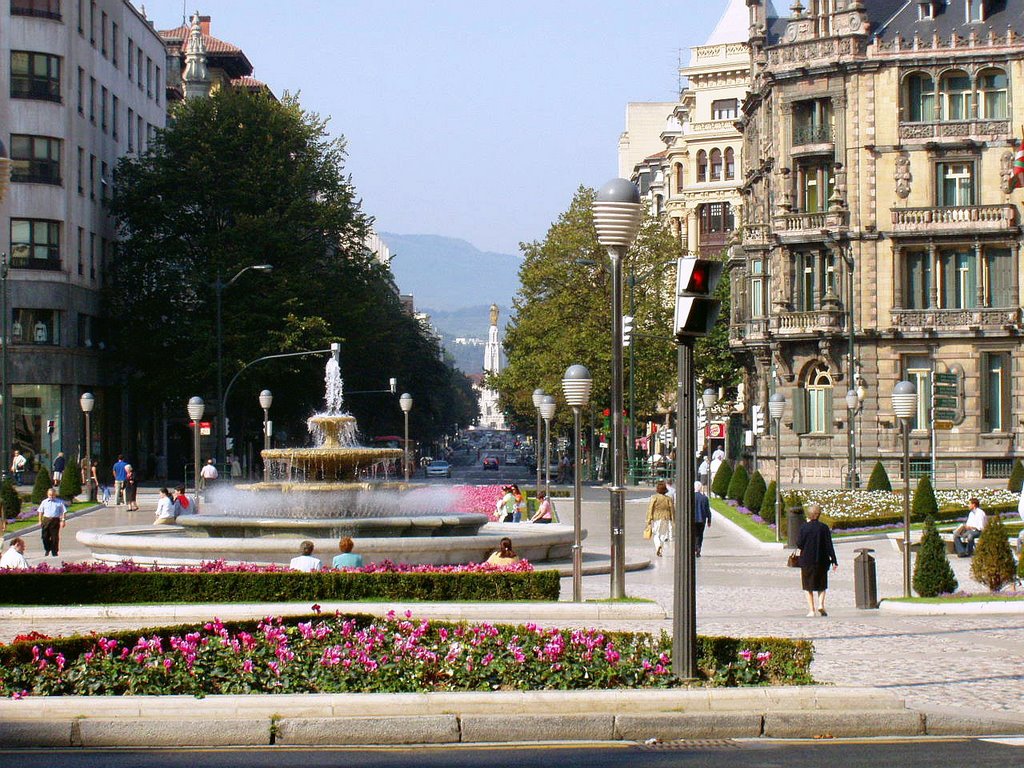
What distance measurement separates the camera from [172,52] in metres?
112

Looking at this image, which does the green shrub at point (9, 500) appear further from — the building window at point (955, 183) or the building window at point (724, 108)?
the building window at point (724, 108)

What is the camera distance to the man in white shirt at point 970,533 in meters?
34.3

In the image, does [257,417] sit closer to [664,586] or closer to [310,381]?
[310,381]

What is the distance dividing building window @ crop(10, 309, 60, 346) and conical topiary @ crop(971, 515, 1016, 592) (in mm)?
49056

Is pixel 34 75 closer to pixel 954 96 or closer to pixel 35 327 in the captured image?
pixel 35 327

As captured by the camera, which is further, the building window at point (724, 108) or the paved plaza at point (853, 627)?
the building window at point (724, 108)

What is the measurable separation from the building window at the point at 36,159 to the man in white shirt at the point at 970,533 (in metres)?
44.0

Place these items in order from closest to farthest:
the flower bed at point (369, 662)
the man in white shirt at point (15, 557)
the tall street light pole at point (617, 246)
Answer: the flower bed at point (369, 662) → the tall street light pole at point (617, 246) → the man in white shirt at point (15, 557)

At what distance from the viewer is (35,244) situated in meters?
67.8

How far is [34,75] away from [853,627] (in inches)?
2096

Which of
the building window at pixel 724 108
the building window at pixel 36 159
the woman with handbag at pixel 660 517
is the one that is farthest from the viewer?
the building window at pixel 724 108

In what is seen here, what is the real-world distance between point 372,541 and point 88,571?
5.77m

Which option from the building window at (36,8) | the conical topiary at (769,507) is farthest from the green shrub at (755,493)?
the building window at (36,8)

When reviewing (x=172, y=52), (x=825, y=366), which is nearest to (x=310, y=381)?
(x=825, y=366)
